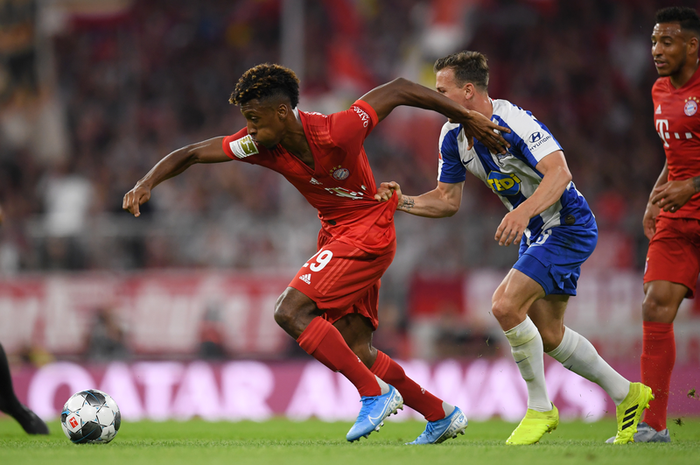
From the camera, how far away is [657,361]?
566 centimetres

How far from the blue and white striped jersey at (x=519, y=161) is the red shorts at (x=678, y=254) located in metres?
0.57

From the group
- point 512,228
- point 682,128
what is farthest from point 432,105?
point 682,128

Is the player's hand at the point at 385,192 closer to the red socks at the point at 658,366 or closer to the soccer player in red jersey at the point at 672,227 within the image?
the soccer player in red jersey at the point at 672,227

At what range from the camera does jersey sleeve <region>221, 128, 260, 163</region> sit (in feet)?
17.4

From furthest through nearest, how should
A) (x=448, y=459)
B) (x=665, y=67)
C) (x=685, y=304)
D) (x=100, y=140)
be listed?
(x=100, y=140) < (x=685, y=304) < (x=665, y=67) < (x=448, y=459)

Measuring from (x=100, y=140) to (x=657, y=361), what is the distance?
13283 mm

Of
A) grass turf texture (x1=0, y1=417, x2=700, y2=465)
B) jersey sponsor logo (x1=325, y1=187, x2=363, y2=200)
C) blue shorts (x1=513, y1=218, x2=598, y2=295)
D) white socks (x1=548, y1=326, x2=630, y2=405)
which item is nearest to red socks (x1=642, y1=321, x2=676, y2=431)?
white socks (x1=548, y1=326, x2=630, y2=405)

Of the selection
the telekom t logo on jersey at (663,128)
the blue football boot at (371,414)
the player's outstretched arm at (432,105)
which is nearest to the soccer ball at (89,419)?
the blue football boot at (371,414)

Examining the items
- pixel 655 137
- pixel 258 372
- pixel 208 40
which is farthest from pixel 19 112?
pixel 655 137

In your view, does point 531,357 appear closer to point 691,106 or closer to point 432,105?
point 432,105

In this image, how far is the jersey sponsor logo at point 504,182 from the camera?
5.51 meters

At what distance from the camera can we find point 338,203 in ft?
18.0

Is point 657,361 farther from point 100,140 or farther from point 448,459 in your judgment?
point 100,140

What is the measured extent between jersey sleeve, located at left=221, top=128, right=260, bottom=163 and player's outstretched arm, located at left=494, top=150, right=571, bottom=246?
1.64 metres
